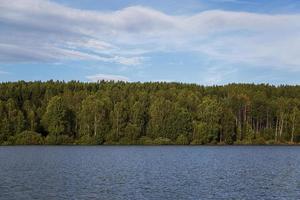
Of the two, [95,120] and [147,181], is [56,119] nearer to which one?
[95,120]

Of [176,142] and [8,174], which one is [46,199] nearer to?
[8,174]

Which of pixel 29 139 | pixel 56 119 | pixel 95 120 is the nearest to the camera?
pixel 29 139

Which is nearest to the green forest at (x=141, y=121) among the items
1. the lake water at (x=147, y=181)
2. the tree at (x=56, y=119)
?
the tree at (x=56, y=119)

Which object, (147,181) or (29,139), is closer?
(147,181)

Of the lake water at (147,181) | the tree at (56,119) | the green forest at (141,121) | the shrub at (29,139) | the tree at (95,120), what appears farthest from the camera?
the tree at (95,120)

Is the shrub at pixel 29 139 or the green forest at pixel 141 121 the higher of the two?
the green forest at pixel 141 121

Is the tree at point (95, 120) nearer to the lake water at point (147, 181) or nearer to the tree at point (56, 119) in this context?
the tree at point (56, 119)

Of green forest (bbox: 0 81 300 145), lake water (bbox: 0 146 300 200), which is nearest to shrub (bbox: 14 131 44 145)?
green forest (bbox: 0 81 300 145)

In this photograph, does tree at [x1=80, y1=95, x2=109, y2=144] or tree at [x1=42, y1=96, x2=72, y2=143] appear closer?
tree at [x1=42, y1=96, x2=72, y2=143]

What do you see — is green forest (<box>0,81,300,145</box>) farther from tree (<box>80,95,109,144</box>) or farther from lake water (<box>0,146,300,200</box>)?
lake water (<box>0,146,300,200</box>)

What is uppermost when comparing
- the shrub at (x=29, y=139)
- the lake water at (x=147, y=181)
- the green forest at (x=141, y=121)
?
the green forest at (x=141, y=121)

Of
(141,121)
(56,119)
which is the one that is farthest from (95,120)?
(141,121)

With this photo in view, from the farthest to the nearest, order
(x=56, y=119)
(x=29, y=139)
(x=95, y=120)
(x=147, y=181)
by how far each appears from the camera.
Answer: (x=95, y=120) → (x=56, y=119) → (x=29, y=139) → (x=147, y=181)

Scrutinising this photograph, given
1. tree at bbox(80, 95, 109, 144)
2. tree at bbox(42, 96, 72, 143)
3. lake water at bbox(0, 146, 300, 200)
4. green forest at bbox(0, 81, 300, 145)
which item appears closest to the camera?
lake water at bbox(0, 146, 300, 200)
